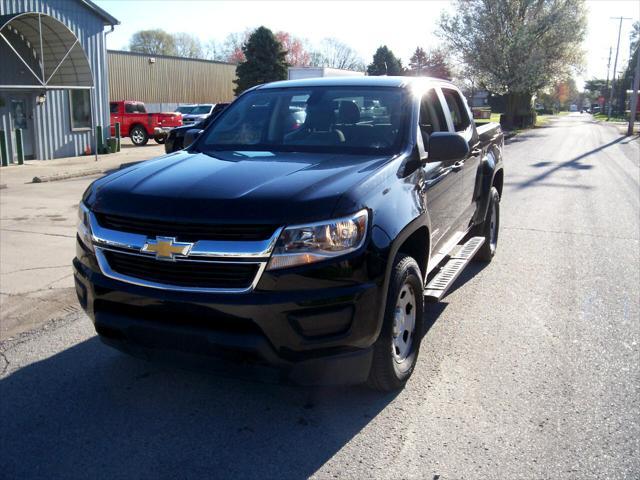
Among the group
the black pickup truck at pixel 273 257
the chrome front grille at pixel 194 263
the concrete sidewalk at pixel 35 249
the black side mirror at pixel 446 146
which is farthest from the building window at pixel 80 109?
the chrome front grille at pixel 194 263

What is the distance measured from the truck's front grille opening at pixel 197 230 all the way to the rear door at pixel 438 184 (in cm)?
156

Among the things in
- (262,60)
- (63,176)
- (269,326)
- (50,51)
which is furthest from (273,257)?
(262,60)

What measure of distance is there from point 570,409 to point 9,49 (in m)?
18.8

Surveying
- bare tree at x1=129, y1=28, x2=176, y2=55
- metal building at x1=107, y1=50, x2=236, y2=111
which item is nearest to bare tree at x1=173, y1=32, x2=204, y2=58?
bare tree at x1=129, y1=28, x2=176, y2=55

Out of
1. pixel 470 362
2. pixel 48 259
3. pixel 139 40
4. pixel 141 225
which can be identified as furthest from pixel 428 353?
pixel 139 40

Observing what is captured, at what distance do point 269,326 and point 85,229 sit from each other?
136 cm

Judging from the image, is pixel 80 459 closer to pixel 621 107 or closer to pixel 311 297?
pixel 311 297

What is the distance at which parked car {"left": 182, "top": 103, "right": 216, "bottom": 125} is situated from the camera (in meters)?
29.5

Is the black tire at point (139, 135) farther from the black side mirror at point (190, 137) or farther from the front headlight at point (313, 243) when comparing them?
the front headlight at point (313, 243)

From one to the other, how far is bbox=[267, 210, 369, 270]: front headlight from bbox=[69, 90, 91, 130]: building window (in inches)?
759

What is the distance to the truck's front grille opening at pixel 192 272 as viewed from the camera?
3096 mm

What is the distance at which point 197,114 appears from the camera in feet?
102

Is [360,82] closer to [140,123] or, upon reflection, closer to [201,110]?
[140,123]

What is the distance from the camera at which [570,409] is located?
12.2ft
